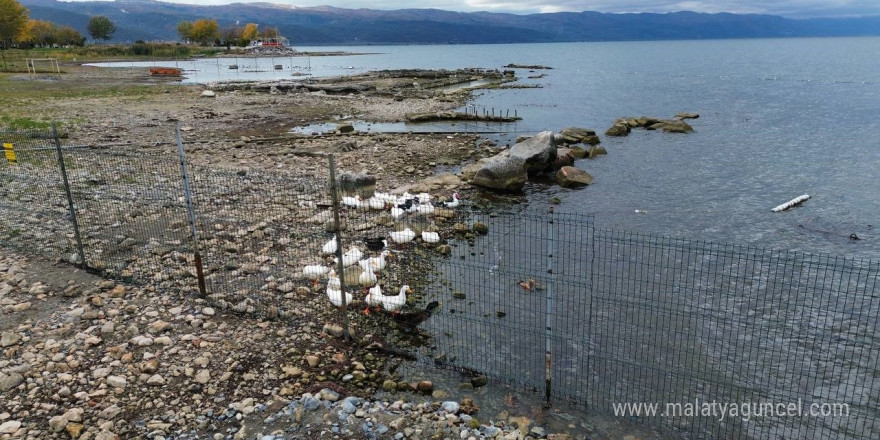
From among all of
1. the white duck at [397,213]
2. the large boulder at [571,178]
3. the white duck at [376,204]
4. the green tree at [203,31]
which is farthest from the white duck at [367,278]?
the green tree at [203,31]

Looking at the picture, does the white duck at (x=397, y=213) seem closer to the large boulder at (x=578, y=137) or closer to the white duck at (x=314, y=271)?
the white duck at (x=314, y=271)

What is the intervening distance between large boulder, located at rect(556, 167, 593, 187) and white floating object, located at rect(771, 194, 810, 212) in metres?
7.12

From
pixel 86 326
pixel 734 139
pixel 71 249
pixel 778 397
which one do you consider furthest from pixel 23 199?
pixel 734 139

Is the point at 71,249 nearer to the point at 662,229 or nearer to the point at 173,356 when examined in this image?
the point at 173,356

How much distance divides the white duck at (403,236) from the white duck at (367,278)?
109 inches

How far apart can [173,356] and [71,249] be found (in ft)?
17.7

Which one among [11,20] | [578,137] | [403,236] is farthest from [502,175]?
[11,20]

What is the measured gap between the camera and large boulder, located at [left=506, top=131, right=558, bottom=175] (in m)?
23.9

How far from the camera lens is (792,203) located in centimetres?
2120

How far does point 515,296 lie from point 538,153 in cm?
1295

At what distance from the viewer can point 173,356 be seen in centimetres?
838

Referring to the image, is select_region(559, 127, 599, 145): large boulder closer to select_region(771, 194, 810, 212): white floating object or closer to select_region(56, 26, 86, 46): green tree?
select_region(771, 194, 810, 212): white floating object

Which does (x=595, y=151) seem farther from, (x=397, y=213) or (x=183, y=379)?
(x=183, y=379)

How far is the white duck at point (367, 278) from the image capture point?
37.7 feet
